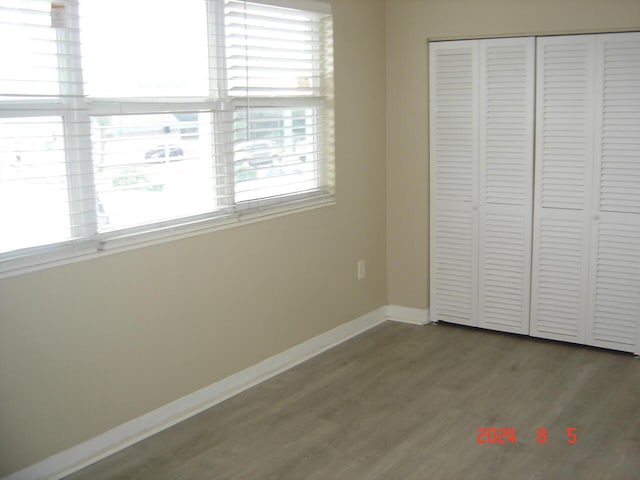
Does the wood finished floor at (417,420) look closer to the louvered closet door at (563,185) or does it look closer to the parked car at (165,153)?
the louvered closet door at (563,185)

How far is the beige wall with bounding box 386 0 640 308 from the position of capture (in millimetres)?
4262

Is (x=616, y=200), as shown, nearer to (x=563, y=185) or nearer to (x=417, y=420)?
(x=563, y=185)

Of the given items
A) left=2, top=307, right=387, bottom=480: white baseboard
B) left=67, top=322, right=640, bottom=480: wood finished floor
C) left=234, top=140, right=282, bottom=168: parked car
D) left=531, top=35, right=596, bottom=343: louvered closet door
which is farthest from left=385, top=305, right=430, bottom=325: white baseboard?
left=234, top=140, right=282, bottom=168: parked car

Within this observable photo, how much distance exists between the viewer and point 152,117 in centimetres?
339

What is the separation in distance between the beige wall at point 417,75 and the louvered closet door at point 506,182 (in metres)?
0.15

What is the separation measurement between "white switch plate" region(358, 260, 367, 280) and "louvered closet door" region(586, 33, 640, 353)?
1.39 metres

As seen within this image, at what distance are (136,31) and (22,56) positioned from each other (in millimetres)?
580

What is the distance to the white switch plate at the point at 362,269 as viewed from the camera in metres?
4.89

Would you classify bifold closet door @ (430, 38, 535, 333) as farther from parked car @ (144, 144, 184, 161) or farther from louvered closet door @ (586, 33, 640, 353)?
parked car @ (144, 144, 184, 161)

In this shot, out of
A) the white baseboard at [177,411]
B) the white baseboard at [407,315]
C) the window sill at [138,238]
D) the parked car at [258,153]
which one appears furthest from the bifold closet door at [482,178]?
the parked car at [258,153]

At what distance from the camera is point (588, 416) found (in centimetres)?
362

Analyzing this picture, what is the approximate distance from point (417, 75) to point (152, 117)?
2.01m

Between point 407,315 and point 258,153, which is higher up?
point 258,153

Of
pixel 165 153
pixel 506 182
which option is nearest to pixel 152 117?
pixel 165 153
